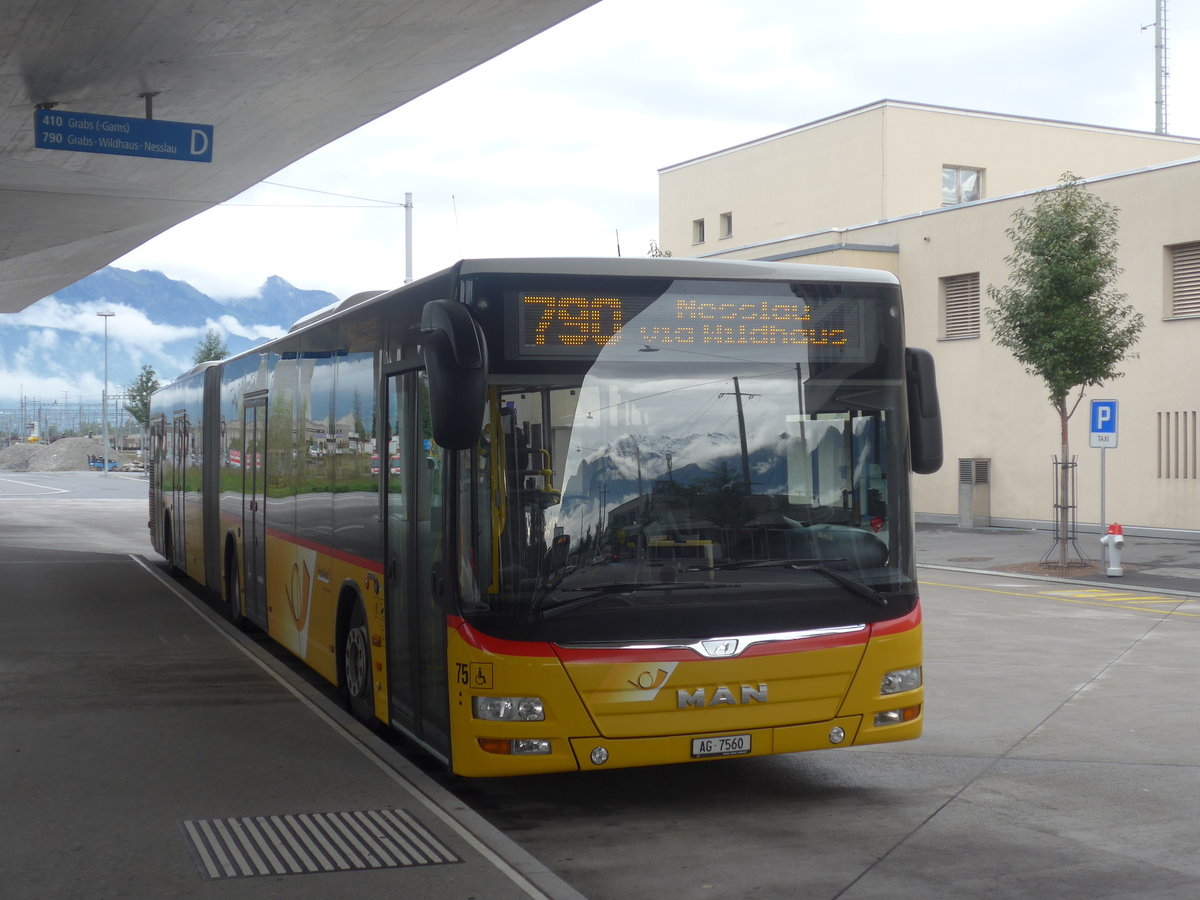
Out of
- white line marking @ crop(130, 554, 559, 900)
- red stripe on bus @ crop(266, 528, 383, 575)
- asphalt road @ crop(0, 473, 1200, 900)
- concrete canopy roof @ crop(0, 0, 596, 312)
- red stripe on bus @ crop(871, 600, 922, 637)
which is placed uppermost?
concrete canopy roof @ crop(0, 0, 596, 312)

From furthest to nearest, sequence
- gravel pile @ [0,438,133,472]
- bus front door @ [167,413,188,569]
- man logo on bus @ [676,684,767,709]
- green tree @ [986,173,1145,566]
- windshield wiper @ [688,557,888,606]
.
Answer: gravel pile @ [0,438,133,472] → green tree @ [986,173,1145,566] → bus front door @ [167,413,188,569] → windshield wiper @ [688,557,888,606] → man logo on bus @ [676,684,767,709]

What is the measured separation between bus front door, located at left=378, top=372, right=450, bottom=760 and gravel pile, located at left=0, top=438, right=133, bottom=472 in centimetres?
10786

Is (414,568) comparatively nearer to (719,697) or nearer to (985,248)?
(719,697)

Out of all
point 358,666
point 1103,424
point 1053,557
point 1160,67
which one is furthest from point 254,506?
point 1160,67

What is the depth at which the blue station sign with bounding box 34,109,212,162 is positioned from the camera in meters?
16.1

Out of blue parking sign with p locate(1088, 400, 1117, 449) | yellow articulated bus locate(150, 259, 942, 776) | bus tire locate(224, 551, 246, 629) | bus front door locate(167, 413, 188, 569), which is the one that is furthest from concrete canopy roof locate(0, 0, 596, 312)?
blue parking sign with p locate(1088, 400, 1117, 449)

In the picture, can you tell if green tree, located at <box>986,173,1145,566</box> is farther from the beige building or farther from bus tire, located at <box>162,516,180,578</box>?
bus tire, located at <box>162,516,180,578</box>

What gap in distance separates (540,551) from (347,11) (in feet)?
28.3

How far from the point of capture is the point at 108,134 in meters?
16.2

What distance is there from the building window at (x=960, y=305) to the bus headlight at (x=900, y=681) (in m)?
25.4

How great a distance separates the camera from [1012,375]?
30.3 metres

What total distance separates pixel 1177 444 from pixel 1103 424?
6606 millimetres

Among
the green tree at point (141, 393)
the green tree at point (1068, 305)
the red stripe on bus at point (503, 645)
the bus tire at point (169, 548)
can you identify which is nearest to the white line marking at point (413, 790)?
the red stripe on bus at point (503, 645)

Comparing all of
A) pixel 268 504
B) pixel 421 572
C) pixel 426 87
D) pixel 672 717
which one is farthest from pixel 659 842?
pixel 426 87
